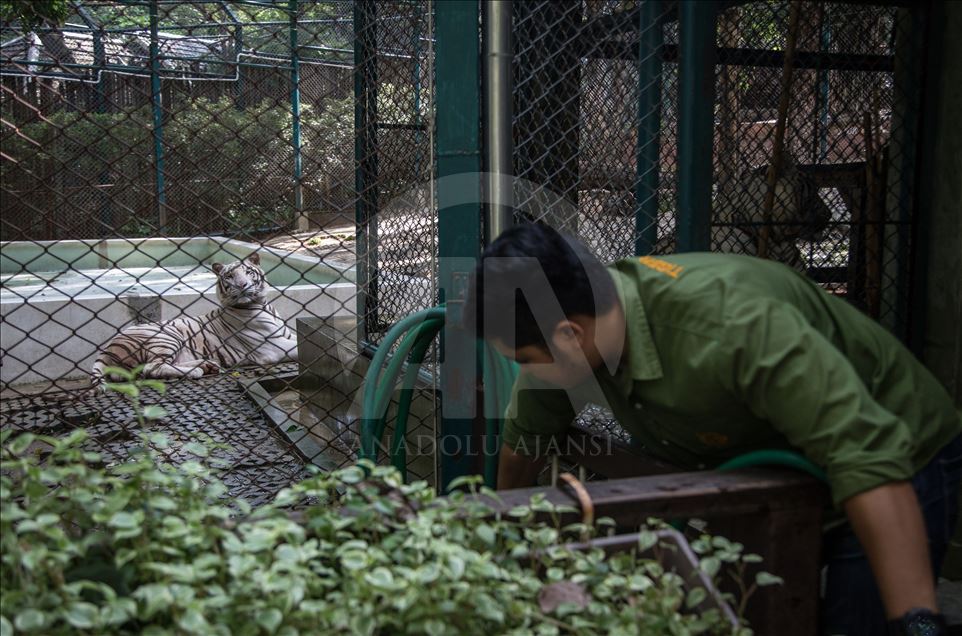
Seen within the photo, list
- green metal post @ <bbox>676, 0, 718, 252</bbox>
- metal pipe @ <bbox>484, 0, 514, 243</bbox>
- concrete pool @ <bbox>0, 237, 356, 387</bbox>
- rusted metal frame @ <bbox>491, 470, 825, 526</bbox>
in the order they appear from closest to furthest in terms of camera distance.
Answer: rusted metal frame @ <bbox>491, 470, 825, 526</bbox> → metal pipe @ <bbox>484, 0, 514, 243</bbox> → green metal post @ <bbox>676, 0, 718, 252</bbox> → concrete pool @ <bbox>0, 237, 356, 387</bbox>

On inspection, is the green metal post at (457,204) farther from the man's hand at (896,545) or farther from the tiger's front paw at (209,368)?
the tiger's front paw at (209,368)

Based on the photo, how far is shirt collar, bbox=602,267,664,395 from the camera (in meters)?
2.02

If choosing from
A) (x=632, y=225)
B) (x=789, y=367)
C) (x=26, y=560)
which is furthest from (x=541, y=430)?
(x=632, y=225)

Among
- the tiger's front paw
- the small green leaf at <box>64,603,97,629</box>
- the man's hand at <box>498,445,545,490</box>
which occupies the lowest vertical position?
the tiger's front paw

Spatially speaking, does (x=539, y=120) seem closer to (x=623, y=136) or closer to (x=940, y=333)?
(x=623, y=136)

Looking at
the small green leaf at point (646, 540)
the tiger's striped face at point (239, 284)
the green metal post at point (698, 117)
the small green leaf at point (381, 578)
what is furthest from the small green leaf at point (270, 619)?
the tiger's striped face at point (239, 284)

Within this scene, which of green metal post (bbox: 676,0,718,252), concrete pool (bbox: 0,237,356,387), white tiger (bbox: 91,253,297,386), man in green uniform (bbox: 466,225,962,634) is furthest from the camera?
white tiger (bbox: 91,253,297,386)

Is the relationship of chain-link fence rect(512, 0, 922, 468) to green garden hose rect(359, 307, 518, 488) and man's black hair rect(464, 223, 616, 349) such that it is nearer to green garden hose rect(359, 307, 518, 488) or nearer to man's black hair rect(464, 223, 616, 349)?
green garden hose rect(359, 307, 518, 488)

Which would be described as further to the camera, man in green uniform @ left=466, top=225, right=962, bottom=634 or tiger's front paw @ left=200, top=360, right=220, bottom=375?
tiger's front paw @ left=200, top=360, right=220, bottom=375

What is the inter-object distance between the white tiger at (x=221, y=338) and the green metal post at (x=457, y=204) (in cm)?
520

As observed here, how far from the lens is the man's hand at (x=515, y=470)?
2453 mm

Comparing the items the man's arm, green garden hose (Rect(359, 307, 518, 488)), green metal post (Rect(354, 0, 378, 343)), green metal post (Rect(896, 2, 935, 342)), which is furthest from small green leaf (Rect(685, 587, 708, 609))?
green metal post (Rect(354, 0, 378, 343))

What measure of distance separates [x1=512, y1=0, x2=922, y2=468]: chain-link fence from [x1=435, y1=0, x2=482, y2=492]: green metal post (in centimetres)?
58

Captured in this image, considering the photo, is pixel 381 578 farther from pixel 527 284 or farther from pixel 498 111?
pixel 498 111
